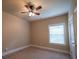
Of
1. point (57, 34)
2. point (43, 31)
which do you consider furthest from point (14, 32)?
point (57, 34)

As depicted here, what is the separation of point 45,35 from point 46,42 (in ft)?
1.78

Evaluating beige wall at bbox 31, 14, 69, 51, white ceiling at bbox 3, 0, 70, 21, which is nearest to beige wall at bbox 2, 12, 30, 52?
beige wall at bbox 31, 14, 69, 51

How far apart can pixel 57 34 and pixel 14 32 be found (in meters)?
3.00

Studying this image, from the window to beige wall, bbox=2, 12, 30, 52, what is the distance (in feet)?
6.97

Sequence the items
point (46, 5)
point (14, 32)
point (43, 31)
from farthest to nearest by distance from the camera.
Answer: point (43, 31) < point (14, 32) < point (46, 5)

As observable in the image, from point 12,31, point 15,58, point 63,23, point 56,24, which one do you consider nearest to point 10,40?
point 12,31

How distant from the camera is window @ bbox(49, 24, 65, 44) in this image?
514 cm

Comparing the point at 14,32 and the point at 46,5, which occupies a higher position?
the point at 46,5

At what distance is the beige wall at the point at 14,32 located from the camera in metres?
4.75

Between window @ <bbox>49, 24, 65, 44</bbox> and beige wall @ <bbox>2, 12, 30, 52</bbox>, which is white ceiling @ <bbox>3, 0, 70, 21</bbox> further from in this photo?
window @ <bbox>49, 24, 65, 44</bbox>

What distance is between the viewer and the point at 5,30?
4742 mm

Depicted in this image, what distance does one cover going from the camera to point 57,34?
5422mm

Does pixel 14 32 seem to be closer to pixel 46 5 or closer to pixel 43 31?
pixel 43 31

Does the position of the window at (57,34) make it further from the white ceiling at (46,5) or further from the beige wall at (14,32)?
the beige wall at (14,32)
